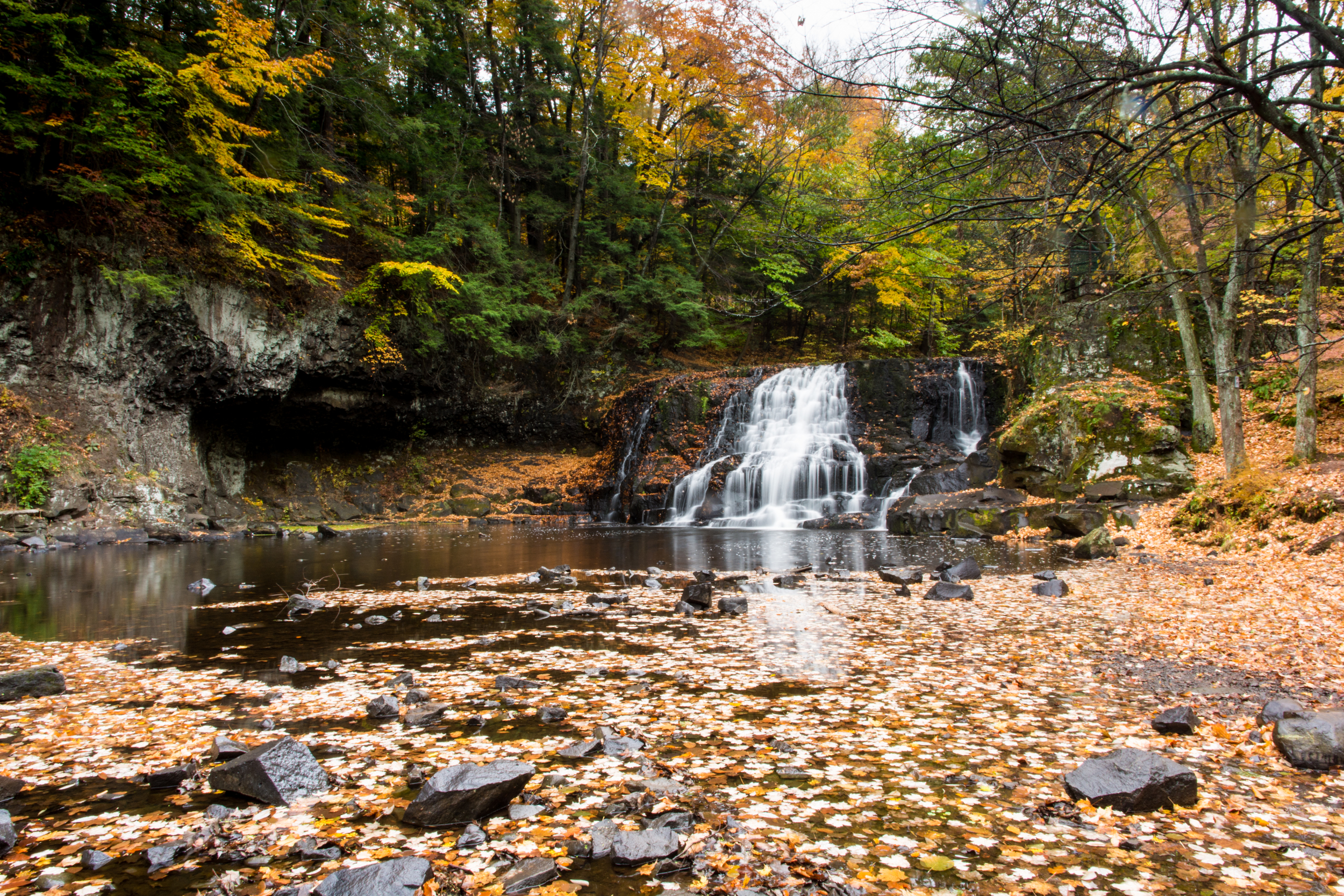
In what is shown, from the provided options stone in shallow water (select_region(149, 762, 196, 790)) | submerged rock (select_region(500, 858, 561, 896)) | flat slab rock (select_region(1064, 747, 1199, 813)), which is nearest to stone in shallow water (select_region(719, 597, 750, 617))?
flat slab rock (select_region(1064, 747, 1199, 813))

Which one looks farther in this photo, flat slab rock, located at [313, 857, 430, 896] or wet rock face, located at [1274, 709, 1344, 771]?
wet rock face, located at [1274, 709, 1344, 771]

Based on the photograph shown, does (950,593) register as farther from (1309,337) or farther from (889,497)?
(889,497)

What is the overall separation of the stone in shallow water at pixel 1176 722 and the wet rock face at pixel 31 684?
6189 millimetres

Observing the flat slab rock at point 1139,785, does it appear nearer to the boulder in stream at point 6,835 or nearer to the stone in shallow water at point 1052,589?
the boulder in stream at point 6,835

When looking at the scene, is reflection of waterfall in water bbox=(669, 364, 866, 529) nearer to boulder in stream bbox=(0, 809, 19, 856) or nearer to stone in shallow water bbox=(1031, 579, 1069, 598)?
stone in shallow water bbox=(1031, 579, 1069, 598)

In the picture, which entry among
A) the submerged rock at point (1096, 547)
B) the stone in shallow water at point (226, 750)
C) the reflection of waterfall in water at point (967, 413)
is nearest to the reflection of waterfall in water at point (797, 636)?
the stone in shallow water at point (226, 750)

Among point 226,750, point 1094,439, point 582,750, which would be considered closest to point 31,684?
point 226,750

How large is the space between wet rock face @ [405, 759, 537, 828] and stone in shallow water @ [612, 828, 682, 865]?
0.51 metres

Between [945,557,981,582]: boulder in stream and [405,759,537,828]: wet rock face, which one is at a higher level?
[405,759,537,828]: wet rock face

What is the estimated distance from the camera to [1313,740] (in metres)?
2.80

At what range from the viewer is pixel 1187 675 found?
4.15 m

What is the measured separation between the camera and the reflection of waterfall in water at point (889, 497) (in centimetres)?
1723

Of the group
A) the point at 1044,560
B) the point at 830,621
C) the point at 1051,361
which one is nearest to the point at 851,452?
the point at 1051,361

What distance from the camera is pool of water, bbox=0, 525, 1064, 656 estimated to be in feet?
20.7
